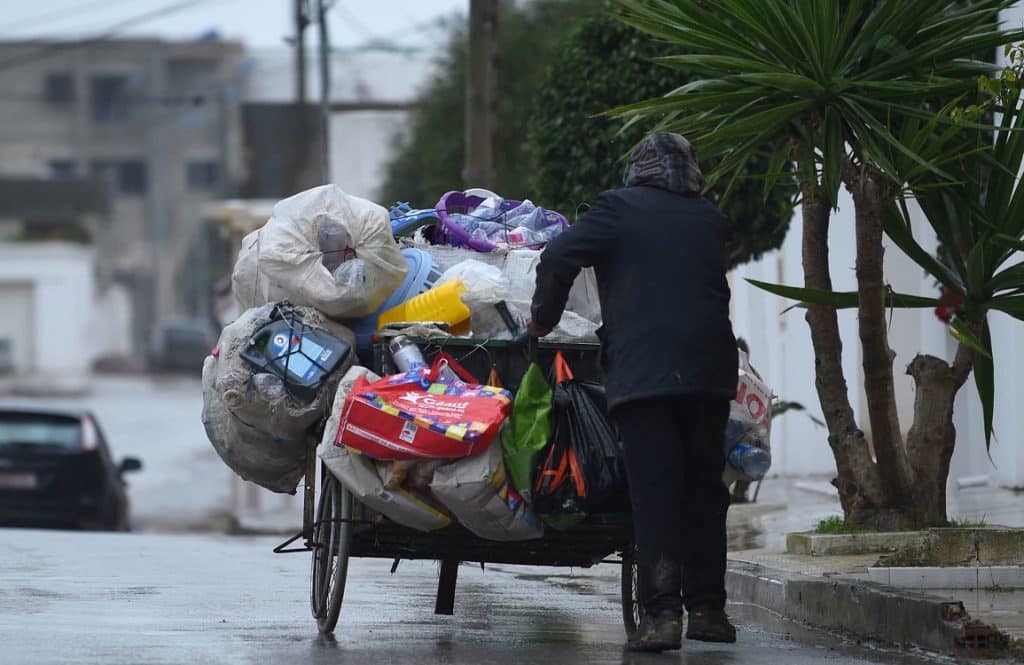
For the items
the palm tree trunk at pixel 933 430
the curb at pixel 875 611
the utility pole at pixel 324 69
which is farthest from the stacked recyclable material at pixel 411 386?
the utility pole at pixel 324 69

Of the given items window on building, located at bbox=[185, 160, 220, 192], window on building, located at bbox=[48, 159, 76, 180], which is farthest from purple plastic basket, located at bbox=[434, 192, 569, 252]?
window on building, located at bbox=[48, 159, 76, 180]

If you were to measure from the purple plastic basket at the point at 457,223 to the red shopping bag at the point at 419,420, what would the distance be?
113 centimetres

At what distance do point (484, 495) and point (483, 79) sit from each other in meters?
12.7

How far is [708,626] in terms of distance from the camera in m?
6.40

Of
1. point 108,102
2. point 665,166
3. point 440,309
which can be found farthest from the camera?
point 108,102

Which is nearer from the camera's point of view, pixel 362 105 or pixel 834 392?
pixel 834 392

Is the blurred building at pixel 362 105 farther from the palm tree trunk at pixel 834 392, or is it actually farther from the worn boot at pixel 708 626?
the worn boot at pixel 708 626

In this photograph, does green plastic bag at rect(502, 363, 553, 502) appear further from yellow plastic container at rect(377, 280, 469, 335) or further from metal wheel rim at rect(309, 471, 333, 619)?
metal wheel rim at rect(309, 471, 333, 619)

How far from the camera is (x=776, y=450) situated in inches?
782

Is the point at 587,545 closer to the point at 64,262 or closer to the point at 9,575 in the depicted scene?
the point at 9,575

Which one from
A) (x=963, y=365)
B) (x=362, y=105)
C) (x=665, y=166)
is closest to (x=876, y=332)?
(x=963, y=365)

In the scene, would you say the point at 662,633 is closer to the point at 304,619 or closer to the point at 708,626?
the point at 708,626

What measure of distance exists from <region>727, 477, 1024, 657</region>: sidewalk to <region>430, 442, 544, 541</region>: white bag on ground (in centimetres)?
152

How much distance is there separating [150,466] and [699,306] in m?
30.3
